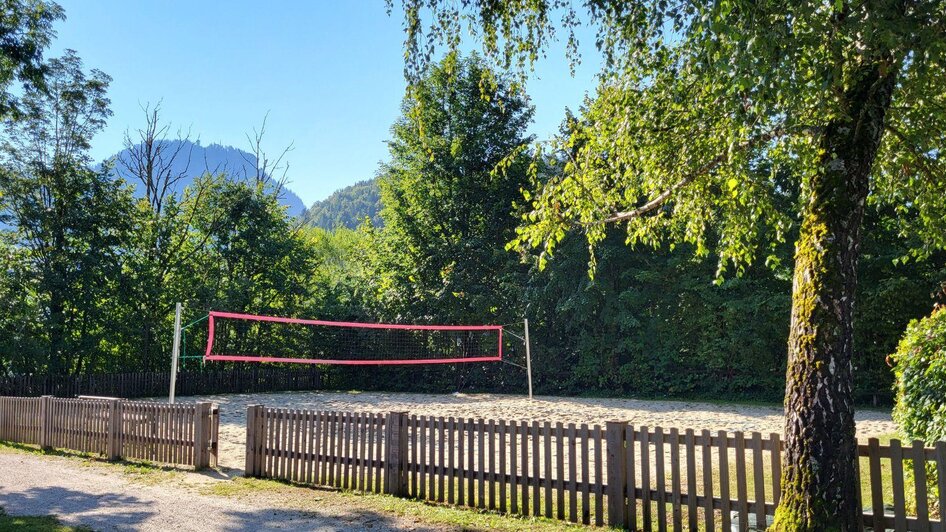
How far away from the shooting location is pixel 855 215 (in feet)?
16.5

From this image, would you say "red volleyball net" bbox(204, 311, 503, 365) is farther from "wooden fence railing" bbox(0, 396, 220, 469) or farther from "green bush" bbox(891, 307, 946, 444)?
"green bush" bbox(891, 307, 946, 444)

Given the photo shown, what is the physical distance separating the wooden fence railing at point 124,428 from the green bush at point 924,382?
7.64 m

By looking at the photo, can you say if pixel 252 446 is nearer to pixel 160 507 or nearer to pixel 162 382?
pixel 160 507

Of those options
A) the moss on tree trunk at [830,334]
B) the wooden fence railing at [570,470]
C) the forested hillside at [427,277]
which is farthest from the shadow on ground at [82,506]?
the forested hillside at [427,277]

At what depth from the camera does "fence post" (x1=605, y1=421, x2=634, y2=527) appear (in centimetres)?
603

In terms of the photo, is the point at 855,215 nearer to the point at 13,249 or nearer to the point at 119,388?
the point at 119,388

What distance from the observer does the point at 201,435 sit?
8844mm

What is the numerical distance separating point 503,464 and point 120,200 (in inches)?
799

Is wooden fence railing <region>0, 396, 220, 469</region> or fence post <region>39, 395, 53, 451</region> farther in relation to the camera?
fence post <region>39, 395, 53, 451</region>

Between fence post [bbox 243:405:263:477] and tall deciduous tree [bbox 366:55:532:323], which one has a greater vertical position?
tall deciduous tree [bbox 366:55:532:323]

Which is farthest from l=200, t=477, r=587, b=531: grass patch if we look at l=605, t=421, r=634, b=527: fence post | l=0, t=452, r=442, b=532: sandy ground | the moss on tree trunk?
the moss on tree trunk

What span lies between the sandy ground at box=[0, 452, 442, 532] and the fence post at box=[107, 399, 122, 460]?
1.06 m

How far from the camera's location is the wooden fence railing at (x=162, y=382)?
18719mm

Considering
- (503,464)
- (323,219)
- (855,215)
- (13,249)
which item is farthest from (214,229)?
(323,219)
